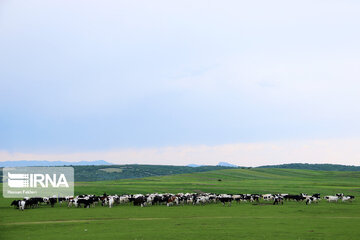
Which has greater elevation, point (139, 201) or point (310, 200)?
point (139, 201)

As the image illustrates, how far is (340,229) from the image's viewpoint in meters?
25.8

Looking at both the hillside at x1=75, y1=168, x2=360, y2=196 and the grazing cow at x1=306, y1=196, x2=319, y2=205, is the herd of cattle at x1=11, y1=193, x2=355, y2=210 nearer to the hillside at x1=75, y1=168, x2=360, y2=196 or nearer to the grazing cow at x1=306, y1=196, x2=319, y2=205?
the grazing cow at x1=306, y1=196, x2=319, y2=205

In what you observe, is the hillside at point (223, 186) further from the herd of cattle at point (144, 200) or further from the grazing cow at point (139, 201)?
the grazing cow at point (139, 201)

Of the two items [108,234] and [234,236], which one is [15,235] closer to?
[108,234]

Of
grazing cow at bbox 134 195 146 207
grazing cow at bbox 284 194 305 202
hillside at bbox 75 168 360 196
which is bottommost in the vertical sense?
hillside at bbox 75 168 360 196

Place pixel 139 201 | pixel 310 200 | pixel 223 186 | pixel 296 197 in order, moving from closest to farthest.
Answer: pixel 139 201 < pixel 310 200 < pixel 296 197 < pixel 223 186

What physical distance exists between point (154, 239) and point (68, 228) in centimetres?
815

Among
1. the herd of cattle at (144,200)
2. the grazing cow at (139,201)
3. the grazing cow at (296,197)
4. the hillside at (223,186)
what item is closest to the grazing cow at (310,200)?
the herd of cattle at (144,200)

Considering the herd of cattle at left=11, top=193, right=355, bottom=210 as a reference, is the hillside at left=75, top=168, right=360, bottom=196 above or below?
below

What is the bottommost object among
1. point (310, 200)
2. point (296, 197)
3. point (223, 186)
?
point (223, 186)

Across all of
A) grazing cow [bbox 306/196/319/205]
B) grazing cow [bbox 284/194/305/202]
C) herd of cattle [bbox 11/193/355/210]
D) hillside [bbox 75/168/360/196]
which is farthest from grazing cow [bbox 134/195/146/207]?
grazing cow [bbox 306/196/319/205]

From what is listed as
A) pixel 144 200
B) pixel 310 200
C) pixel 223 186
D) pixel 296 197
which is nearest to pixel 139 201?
pixel 144 200

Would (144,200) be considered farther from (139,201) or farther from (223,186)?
(223,186)

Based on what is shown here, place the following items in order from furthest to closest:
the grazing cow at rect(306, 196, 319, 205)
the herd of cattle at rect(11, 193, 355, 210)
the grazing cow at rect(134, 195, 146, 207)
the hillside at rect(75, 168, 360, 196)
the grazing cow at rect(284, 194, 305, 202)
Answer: the hillside at rect(75, 168, 360, 196) < the grazing cow at rect(284, 194, 305, 202) < the grazing cow at rect(306, 196, 319, 205) < the grazing cow at rect(134, 195, 146, 207) < the herd of cattle at rect(11, 193, 355, 210)
